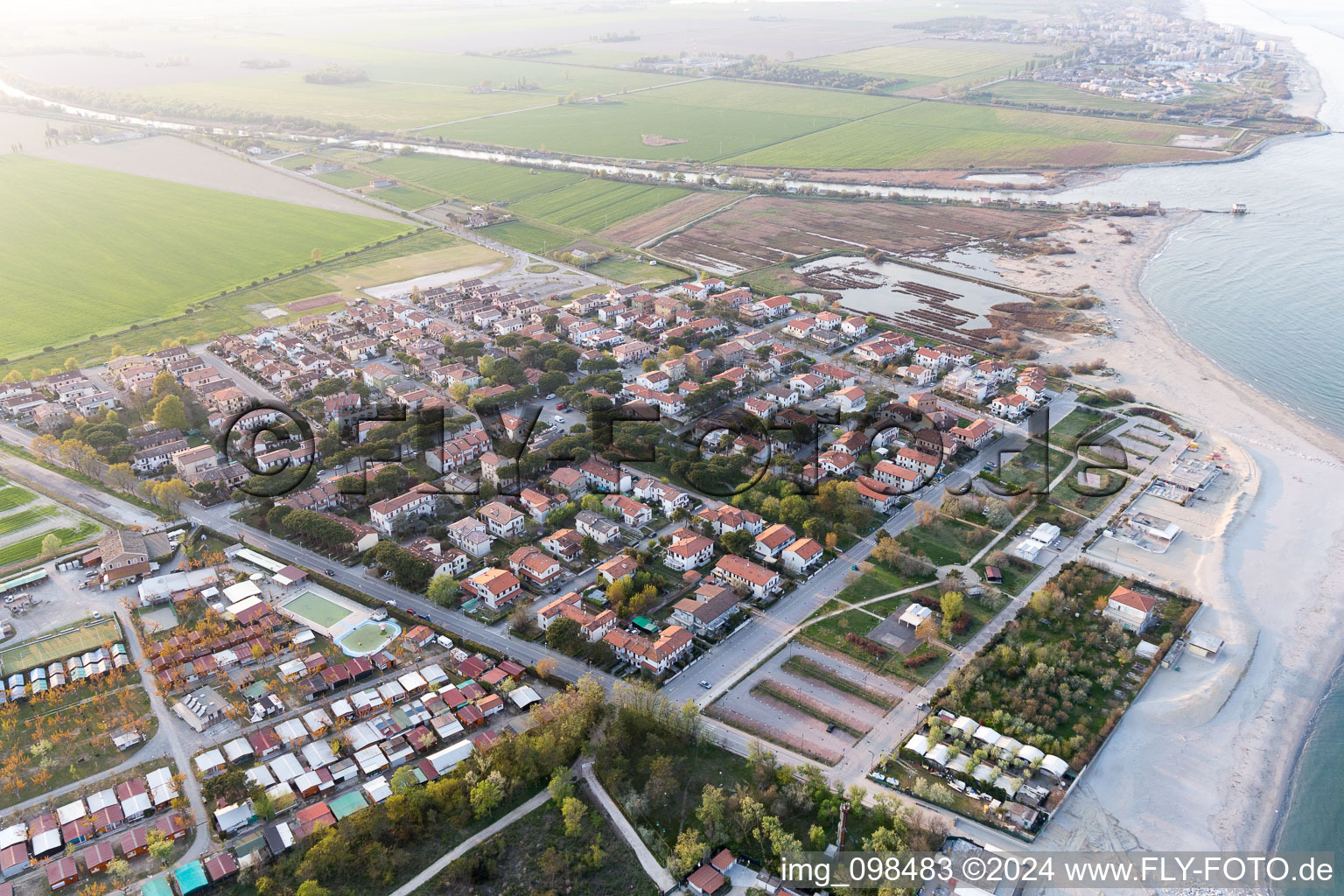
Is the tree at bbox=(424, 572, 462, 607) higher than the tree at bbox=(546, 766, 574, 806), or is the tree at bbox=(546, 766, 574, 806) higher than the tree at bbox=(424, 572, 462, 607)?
the tree at bbox=(424, 572, 462, 607)

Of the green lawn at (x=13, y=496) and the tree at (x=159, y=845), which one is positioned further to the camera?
the green lawn at (x=13, y=496)

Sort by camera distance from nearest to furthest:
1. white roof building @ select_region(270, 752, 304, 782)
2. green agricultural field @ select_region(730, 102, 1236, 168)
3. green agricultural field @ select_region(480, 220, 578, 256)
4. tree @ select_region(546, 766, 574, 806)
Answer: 1. tree @ select_region(546, 766, 574, 806)
2. white roof building @ select_region(270, 752, 304, 782)
3. green agricultural field @ select_region(480, 220, 578, 256)
4. green agricultural field @ select_region(730, 102, 1236, 168)

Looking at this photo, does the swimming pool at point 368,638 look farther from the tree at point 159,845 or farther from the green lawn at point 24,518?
the green lawn at point 24,518

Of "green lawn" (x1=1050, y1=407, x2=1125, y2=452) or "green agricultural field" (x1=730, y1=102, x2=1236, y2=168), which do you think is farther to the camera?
"green agricultural field" (x1=730, y1=102, x2=1236, y2=168)

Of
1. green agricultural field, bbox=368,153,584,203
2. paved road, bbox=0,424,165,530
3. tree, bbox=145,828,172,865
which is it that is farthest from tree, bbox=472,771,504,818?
green agricultural field, bbox=368,153,584,203

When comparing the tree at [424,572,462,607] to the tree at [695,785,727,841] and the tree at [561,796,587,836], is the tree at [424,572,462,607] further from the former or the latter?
the tree at [695,785,727,841]

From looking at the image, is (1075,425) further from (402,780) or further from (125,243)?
(125,243)

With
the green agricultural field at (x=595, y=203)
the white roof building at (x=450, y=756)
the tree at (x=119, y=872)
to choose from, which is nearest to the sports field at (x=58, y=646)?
the tree at (x=119, y=872)
